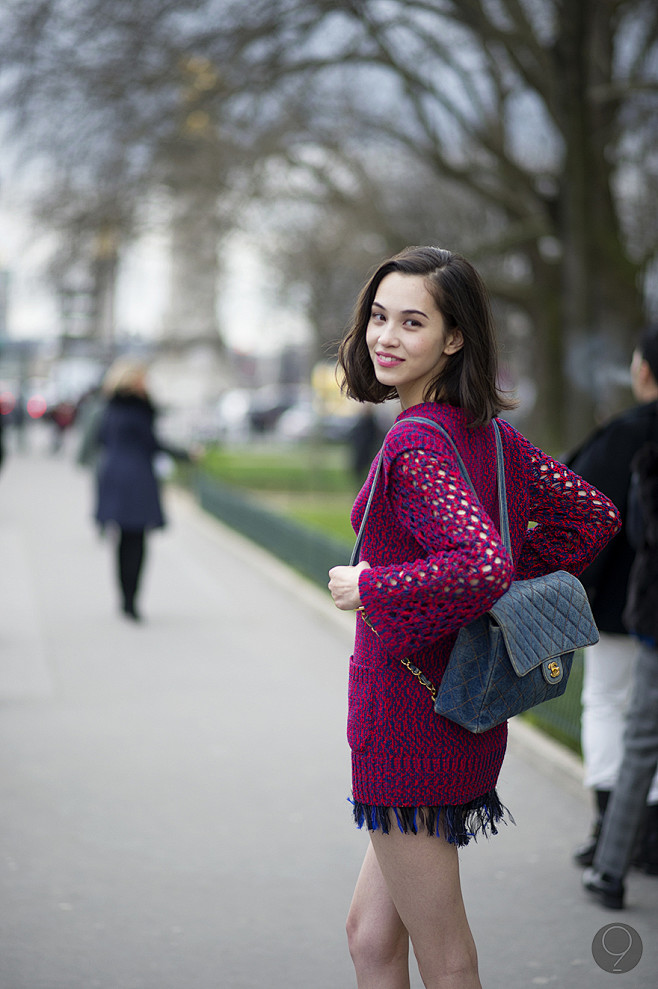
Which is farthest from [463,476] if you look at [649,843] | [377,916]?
[649,843]

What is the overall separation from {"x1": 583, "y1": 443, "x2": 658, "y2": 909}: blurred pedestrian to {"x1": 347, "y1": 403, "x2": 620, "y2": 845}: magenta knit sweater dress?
1.33m

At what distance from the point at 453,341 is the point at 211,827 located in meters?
3.00

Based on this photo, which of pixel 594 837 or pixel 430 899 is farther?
pixel 594 837

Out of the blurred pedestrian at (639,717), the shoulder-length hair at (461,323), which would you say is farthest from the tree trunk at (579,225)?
the shoulder-length hair at (461,323)

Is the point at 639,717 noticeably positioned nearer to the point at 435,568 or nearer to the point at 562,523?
the point at 562,523

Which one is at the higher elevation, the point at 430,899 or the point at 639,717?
the point at 430,899

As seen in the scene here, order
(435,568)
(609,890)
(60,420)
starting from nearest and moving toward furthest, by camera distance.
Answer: (435,568) → (609,890) → (60,420)

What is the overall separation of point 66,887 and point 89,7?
9197 mm

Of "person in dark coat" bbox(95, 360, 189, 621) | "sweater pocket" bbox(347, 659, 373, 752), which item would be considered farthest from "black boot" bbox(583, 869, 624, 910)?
"person in dark coat" bbox(95, 360, 189, 621)

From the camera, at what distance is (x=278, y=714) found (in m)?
6.75

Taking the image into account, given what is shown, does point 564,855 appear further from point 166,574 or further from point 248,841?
point 166,574

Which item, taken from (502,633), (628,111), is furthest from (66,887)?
(628,111)

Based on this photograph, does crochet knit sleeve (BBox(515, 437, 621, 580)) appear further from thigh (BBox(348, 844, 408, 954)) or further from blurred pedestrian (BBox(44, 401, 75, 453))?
blurred pedestrian (BBox(44, 401, 75, 453))

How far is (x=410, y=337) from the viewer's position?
8.00 ft
